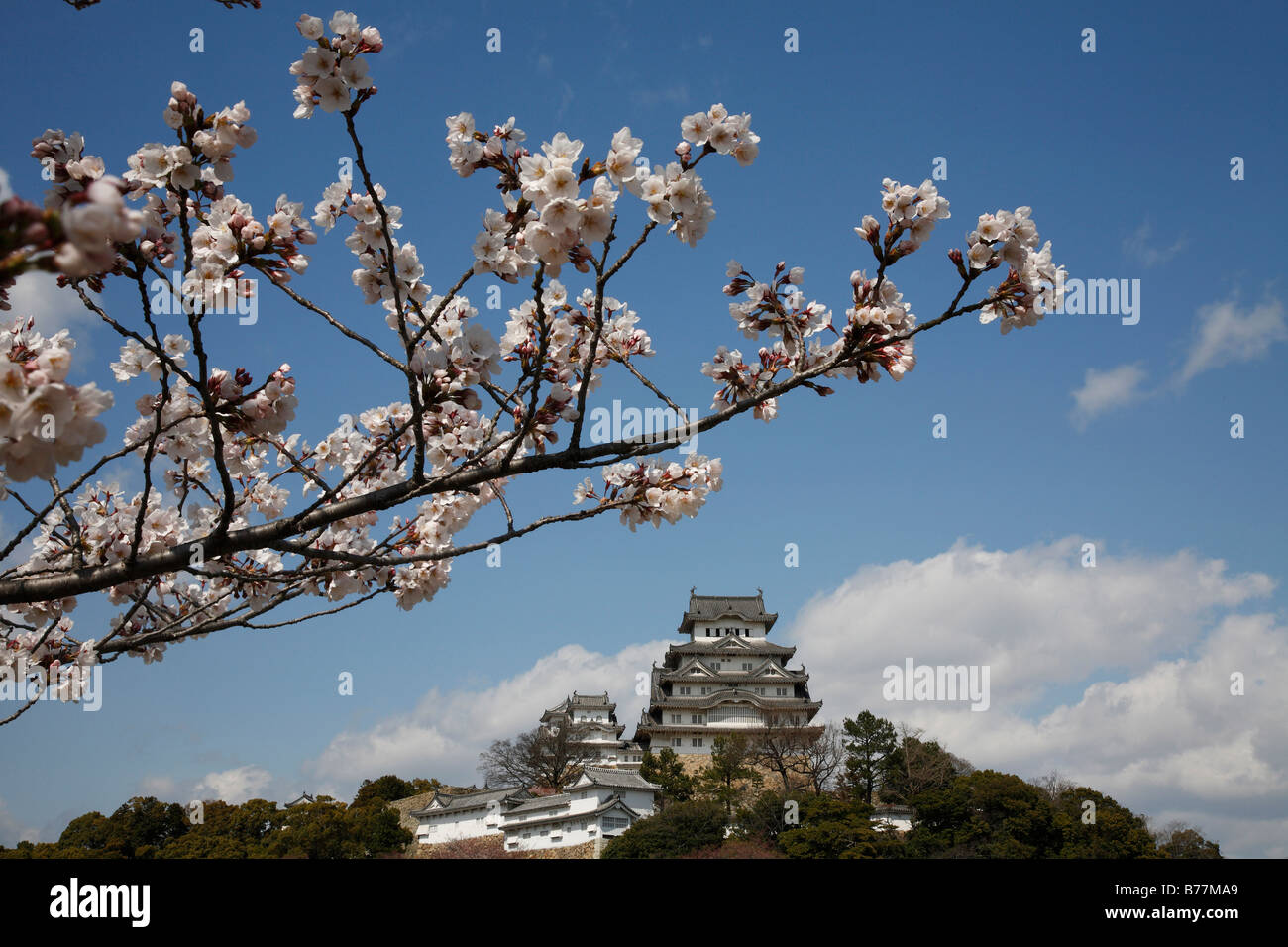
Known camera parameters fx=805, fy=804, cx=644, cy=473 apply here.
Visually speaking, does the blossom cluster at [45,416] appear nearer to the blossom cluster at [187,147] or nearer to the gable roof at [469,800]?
the blossom cluster at [187,147]

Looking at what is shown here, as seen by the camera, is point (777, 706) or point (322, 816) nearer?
point (322, 816)

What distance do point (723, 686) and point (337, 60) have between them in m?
47.7

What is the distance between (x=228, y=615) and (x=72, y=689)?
0.91 metres

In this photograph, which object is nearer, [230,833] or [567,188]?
[567,188]

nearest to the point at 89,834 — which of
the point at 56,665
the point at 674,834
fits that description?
the point at 674,834

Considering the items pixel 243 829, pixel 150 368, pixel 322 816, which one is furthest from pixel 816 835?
pixel 150 368

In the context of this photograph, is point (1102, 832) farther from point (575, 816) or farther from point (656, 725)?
point (656, 725)

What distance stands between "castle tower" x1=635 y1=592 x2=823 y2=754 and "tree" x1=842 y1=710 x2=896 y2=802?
10.4 metres

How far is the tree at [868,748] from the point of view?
3170cm

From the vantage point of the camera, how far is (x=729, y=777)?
108 feet

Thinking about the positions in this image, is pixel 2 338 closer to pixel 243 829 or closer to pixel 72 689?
pixel 72 689

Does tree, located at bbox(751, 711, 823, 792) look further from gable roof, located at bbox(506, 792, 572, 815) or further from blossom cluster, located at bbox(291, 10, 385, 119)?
blossom cluster, located at bbox(291, 10, 385, 119)
